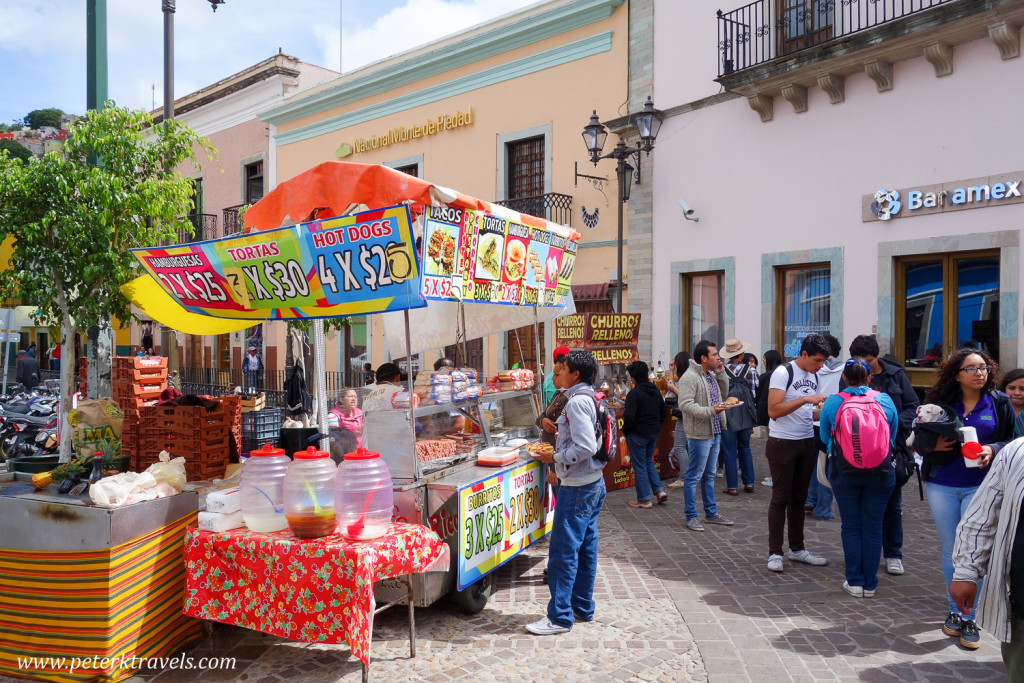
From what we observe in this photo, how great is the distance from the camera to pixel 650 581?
5.54m

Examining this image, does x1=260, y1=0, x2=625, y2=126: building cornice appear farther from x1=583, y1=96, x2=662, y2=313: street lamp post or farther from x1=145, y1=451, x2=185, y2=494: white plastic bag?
x1=145, y1=451, x2=185, y2=494: white plastic bag

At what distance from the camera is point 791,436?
5.55 m

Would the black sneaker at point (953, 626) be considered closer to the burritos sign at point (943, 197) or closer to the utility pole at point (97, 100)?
the burritos sign at point (943, 197)

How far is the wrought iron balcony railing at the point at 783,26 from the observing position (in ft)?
34.8

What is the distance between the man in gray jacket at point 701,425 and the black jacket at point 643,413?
492 mm

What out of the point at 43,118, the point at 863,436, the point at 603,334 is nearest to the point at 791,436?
the point at 863,436

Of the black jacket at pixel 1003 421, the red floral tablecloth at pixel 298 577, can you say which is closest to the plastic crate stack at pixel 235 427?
the red floral tablecloth at pixel 298 577

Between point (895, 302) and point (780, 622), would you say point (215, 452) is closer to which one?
point (780, 622)

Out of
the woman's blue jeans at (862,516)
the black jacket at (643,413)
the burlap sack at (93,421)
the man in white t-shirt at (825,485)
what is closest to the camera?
the woman's blue jeans at (862,516)

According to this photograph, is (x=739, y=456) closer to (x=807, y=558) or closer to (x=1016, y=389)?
(x=807, y=558)

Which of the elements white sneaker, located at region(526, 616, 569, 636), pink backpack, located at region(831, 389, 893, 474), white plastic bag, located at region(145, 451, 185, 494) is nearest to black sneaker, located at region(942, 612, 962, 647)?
pink backpack, located at region(831, 389, 893, 474)

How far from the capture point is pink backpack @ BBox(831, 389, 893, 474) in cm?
474

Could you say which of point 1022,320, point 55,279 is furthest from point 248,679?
point 1022,320

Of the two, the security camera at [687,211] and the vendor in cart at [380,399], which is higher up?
the security camera at [687,211]
